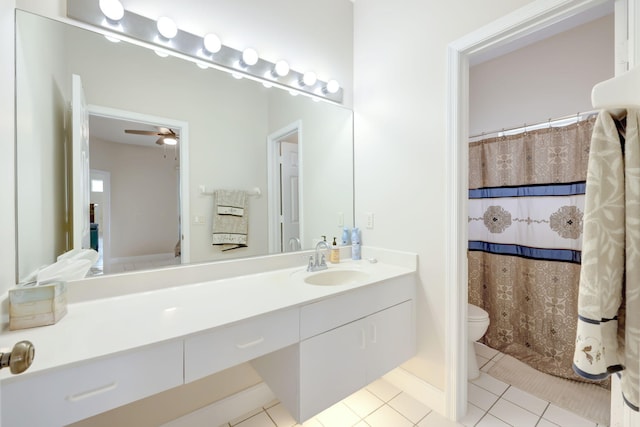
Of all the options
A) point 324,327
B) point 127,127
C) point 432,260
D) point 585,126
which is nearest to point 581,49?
point 585,126

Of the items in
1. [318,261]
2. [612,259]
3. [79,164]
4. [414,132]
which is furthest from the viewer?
[318,261]

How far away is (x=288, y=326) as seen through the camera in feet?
3.43

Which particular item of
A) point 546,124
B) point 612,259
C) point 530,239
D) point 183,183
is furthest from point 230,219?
point 546,124

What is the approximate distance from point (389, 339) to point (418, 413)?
19.2 inches

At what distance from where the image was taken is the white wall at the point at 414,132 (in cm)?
144

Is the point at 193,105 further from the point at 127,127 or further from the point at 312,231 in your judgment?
the point at 312,231

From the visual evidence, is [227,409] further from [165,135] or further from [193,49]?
[193,49]

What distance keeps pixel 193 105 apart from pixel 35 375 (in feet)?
3.99

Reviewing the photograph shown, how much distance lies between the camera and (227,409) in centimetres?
144

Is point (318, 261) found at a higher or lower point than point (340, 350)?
higher

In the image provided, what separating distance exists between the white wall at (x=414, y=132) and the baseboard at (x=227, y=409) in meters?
0.92

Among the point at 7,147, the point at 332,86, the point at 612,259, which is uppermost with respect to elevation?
the point at 332,86

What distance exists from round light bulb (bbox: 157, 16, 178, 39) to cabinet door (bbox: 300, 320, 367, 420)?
60.4 inches

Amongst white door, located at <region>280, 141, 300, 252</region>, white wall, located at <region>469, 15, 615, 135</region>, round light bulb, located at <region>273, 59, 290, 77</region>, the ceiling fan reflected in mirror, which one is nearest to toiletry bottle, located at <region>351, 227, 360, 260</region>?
white door, located at <region>280, 141, 300, 252</region>
